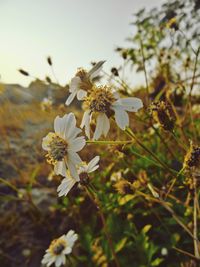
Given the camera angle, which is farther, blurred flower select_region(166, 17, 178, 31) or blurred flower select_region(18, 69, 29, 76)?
blurred flower select_region(18, 69, 29, 76)

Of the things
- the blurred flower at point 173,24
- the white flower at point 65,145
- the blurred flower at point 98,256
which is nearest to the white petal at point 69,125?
the white flower at point 65,145

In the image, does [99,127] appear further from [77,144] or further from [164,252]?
[164,252]

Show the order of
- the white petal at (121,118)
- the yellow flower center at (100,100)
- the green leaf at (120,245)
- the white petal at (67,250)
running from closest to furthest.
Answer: the white petal at (121,118) < the yellow flower center at (100,100) < the white petal at (67,250) < the green leaf at (120,245)

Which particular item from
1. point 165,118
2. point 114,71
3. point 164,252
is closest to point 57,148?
point 165,118

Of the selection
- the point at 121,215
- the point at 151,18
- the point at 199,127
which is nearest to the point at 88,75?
the point at 121,215

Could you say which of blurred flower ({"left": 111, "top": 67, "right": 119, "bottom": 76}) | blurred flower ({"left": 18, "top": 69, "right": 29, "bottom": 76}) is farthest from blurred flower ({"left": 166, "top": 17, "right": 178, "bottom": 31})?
blurred flower ({"left": 18, "top": 69, "right": 29, "bottom": 76})

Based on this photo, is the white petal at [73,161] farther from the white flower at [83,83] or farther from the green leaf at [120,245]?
the green leaf at [120,245]

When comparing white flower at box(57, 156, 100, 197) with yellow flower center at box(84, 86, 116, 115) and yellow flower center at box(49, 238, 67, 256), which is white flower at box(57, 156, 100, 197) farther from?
yellow flower center at box(49, 238, 67, 256)
